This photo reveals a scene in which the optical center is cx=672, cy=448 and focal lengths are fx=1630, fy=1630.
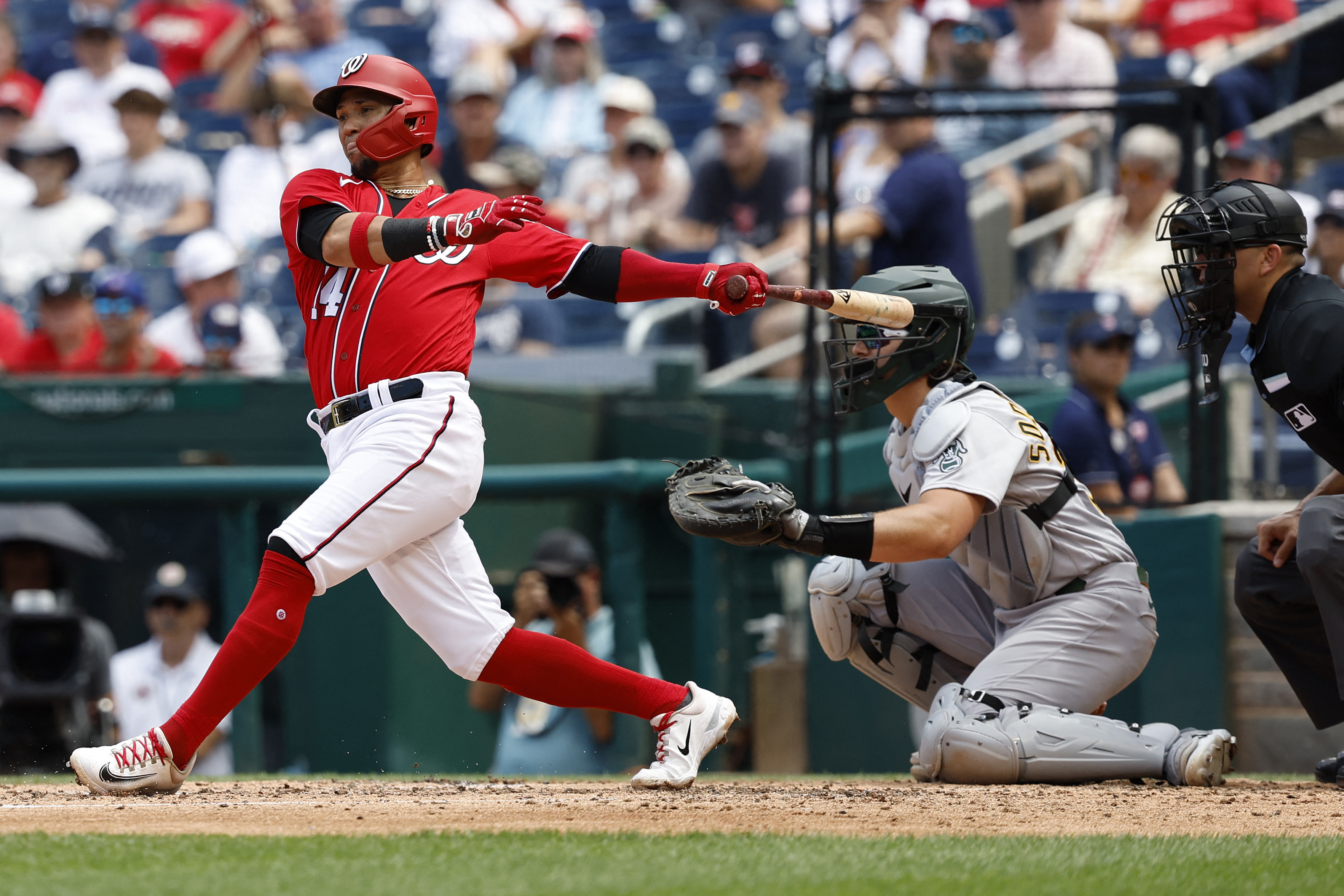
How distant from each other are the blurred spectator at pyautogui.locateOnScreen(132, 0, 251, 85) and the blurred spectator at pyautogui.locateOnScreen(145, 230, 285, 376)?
13.0ft

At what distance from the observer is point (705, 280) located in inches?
143

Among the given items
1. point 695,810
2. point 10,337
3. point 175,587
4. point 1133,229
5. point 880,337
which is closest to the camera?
point 695,810

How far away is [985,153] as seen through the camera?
25.6 ft

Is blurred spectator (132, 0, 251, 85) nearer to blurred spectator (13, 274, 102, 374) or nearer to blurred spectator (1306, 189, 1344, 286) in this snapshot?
blurred spectator (13, 274, 102, 374)

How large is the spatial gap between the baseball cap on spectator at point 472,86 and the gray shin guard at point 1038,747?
5722 mm

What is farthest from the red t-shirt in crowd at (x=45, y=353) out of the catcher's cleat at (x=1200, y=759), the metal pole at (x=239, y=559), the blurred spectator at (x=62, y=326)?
the catcher's cleat at (x=1200, y=759)

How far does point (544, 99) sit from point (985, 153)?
3177 mm

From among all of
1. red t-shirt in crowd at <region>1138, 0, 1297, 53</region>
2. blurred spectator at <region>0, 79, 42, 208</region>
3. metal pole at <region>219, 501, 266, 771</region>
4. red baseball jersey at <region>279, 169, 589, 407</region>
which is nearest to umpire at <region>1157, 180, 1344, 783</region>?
red baseball jersey at <region>279, 169, 589, 407</region>

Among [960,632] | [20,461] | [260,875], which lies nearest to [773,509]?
[960,632]

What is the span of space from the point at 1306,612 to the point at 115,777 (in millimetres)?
2814

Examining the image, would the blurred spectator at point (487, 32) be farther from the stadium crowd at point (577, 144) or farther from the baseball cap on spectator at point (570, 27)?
the baseball cap on spectator at point (570, 27)

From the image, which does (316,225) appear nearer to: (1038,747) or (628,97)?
(1038,747)

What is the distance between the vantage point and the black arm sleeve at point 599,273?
3699 mm

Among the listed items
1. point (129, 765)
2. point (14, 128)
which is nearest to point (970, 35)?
point (129, 765)
